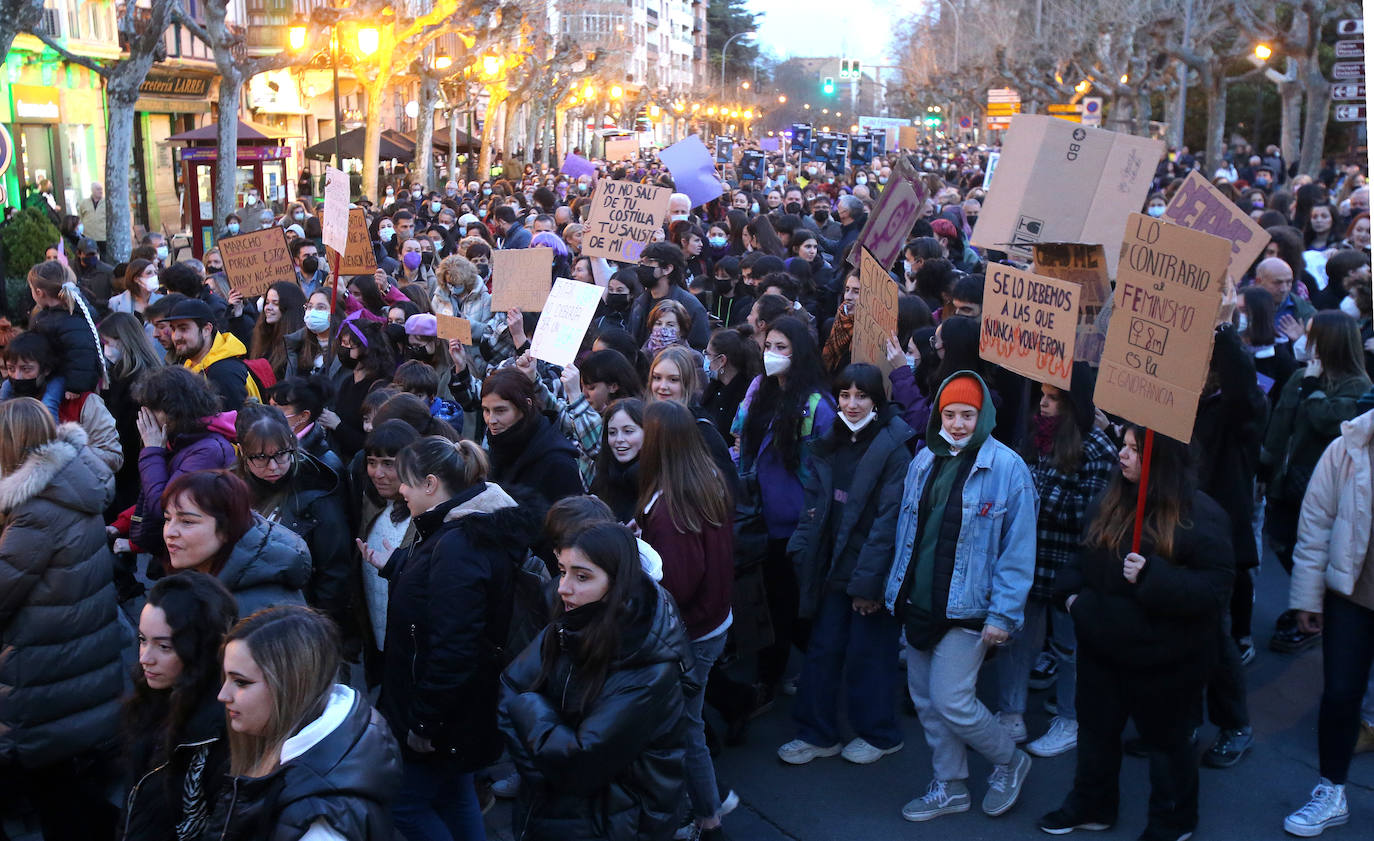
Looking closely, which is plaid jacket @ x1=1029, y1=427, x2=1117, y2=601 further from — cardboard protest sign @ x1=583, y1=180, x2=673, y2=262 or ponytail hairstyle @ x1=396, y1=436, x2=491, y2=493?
cardboard protest sign @ x1=583, y1=180, x2=673, y2=262

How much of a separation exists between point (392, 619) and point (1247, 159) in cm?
3459

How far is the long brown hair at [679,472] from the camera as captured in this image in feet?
14.7

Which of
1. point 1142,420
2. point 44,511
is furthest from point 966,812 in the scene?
point 44,511

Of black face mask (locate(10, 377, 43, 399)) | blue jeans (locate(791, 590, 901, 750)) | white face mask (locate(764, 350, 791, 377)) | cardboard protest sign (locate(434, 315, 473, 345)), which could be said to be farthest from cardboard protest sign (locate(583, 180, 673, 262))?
blue jeans (locate(791, 590, 901, 750))

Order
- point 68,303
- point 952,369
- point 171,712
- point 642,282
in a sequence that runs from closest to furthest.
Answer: point 171,712 → point 952,369 → point 68,303 → point 642,282

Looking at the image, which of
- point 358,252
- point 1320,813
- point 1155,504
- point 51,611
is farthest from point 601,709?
point 358,252

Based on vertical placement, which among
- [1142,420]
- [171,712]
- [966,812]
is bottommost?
[966,812]

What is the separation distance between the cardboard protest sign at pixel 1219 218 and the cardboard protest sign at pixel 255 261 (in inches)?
224

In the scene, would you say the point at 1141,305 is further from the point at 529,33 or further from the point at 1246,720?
the point at 529,33

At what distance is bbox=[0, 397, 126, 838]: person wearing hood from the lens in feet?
13.3

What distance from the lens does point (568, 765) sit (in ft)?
10.7

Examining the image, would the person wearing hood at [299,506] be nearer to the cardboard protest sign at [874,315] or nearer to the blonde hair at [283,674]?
the blonde hair at [283,674]

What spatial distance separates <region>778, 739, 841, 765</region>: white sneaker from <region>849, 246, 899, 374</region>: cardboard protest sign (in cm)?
183

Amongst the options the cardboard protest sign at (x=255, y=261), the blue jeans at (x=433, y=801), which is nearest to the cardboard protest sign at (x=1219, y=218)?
the blue jeans at (x=433, y=801)
